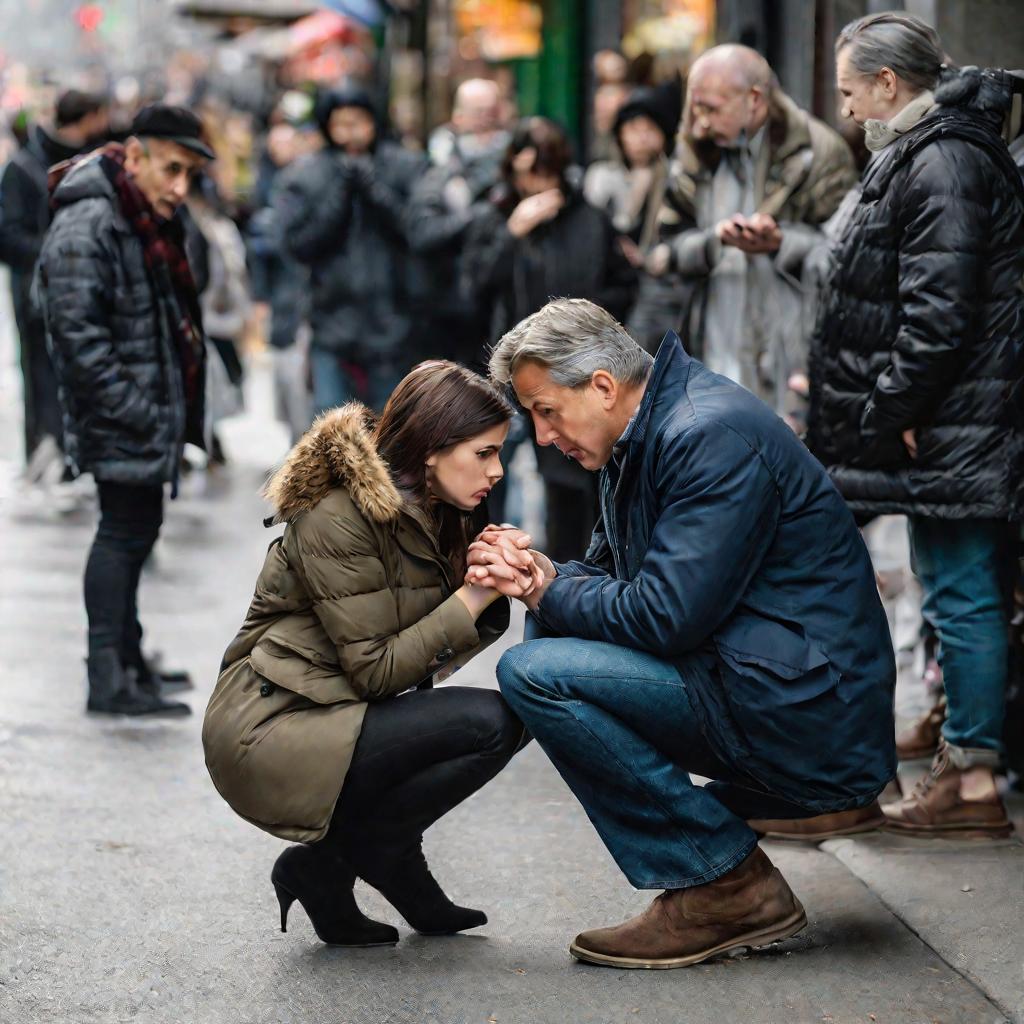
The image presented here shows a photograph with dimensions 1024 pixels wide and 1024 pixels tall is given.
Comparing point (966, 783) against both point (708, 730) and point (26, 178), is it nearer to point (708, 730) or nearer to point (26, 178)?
point (708, 730)

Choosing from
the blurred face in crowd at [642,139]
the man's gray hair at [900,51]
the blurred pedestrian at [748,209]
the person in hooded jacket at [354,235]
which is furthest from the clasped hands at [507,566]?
the person in hooded jacket at [354,235]

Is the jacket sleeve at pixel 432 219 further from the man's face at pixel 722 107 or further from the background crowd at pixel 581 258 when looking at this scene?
the man's face at pixel 722 107

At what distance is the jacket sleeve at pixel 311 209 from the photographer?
958cm

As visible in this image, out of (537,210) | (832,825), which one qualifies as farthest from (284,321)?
(832,825)

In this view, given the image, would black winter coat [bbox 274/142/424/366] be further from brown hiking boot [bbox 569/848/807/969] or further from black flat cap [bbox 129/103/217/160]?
brown hiking boot [bbox 569/848/807/969]

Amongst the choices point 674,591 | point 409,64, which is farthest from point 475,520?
point 409,64

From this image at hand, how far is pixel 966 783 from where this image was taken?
489cm

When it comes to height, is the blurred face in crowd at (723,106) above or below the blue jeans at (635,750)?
above

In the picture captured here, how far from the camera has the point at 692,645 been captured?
3863 mm

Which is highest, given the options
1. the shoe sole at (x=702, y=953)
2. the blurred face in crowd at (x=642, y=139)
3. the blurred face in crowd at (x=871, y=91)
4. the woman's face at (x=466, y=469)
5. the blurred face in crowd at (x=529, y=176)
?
the blurred face in crowd at (x=871, y=91)

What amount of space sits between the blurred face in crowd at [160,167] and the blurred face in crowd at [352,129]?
344cm

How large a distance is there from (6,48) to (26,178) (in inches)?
1714

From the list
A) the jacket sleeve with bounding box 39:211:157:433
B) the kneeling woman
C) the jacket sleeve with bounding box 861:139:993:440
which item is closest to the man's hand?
the jacket sleeve with bounding box 39:211:157:433

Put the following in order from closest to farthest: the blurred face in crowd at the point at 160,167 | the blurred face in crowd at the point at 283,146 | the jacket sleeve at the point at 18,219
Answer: the blurred face in crowd at the point at 160,167 → the jacket sleeve at the point at 18,219 → the blurred face in crowd at the point at 283,146
